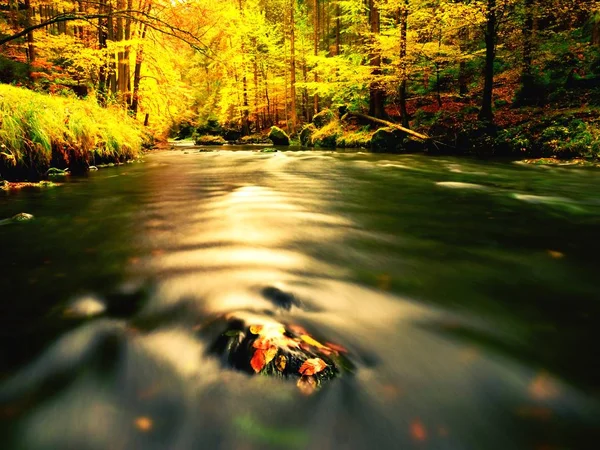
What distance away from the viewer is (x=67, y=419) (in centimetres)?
129

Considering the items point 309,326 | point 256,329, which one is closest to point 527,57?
point 309,326

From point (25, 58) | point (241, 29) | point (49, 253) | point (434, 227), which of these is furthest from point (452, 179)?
point (241, 29)

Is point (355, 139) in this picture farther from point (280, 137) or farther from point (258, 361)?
point (258, 361)

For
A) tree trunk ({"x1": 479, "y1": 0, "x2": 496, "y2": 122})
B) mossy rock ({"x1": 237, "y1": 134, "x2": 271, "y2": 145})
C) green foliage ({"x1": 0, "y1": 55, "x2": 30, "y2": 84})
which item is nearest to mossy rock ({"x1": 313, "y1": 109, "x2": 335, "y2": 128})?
mossy rock ({"x1": 237, "y1": 134, "x2": 271, "y2": 145})

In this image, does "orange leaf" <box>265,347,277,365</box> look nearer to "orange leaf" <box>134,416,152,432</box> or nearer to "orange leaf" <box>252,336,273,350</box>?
"orange leaf" <box>252,336,273,350</box>

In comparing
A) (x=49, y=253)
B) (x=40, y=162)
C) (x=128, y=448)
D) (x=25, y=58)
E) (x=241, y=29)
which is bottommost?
(x=128, y=448)

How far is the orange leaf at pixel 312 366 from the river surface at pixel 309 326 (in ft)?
0.24

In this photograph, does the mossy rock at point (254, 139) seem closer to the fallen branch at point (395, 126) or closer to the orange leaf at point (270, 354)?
the fallen branch at point (395, 126)

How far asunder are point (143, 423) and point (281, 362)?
557mm

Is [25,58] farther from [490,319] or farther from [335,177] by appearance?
[490,319]

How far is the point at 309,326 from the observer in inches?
71.9

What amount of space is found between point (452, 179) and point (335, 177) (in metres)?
2.38

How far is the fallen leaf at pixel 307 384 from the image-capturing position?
1.40 meters

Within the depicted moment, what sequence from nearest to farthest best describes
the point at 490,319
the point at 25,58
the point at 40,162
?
the point at 490,319 → the point at 40,162 → the point at 25,58
